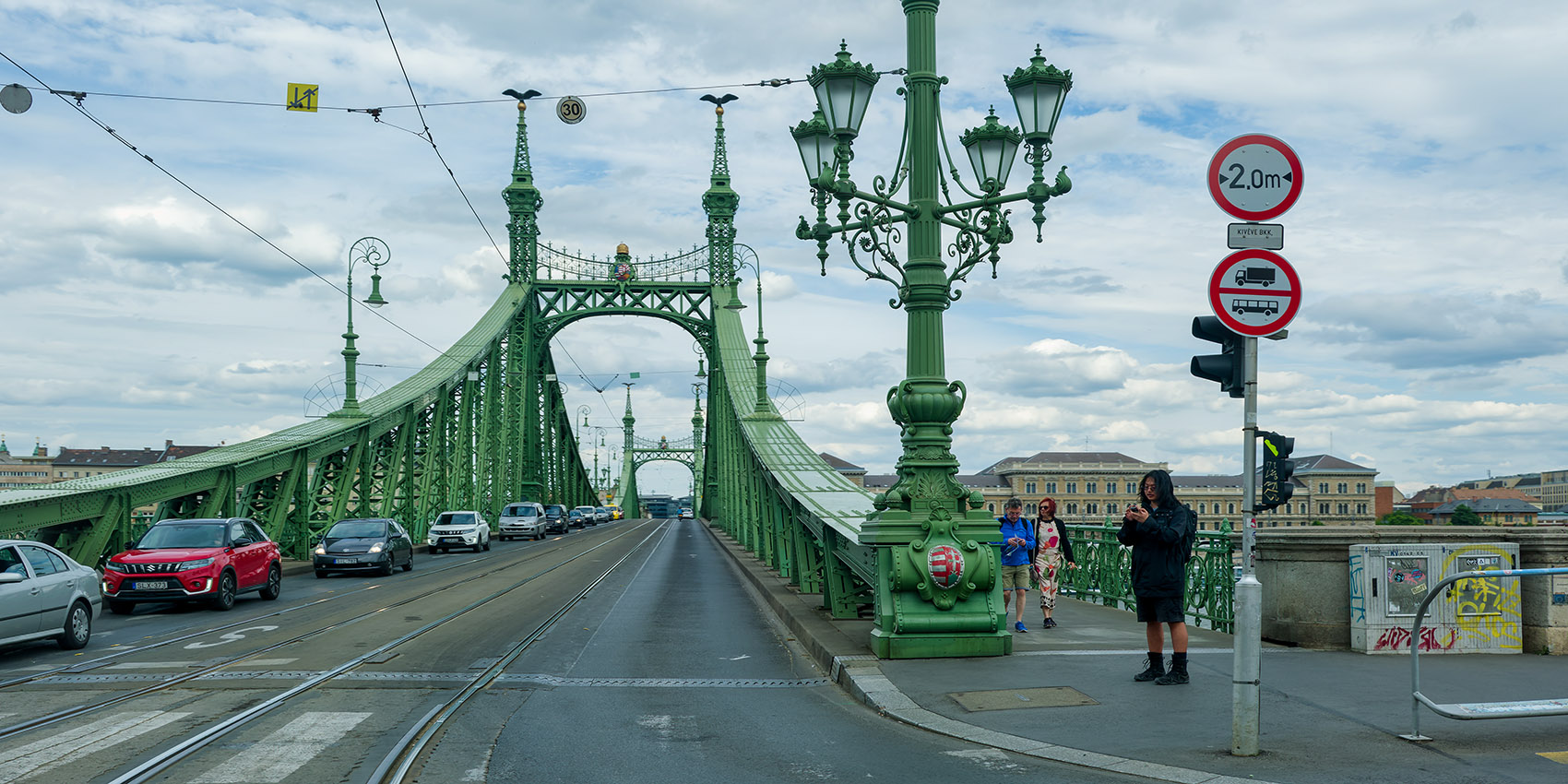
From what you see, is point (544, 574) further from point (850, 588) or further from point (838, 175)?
point (838, 175)

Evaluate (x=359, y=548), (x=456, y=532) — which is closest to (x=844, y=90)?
(x=359, y=548)

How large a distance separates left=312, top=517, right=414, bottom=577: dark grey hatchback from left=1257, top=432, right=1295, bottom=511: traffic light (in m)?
23.0

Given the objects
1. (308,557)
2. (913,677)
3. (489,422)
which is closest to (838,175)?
(913,677)

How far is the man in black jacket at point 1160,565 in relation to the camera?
915 cm

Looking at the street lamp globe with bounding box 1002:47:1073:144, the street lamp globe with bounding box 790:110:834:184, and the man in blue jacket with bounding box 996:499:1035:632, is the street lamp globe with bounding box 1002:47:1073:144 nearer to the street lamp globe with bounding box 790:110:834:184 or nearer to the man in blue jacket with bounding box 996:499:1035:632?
the street lamp globe with bounding box 790:110:834:184

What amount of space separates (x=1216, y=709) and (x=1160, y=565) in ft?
4.30

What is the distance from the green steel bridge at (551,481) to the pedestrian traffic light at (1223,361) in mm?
4005

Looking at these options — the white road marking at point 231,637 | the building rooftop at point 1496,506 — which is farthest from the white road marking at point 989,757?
the building rooftop at point 1496,506

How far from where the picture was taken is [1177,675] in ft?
30.0

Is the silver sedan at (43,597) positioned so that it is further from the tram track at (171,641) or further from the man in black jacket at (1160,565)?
the man in black jacket at (1160,565)

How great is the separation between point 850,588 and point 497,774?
809cm

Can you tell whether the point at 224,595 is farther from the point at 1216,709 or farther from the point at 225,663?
the point at 1216,709

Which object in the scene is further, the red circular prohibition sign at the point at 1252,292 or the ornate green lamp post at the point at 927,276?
the ornate green lamp post at the point at 927,276

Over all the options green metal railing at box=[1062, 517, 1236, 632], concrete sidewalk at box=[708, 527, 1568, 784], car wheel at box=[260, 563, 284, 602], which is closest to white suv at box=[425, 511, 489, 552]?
car wheel at box=[260, 563, 284, 602]
